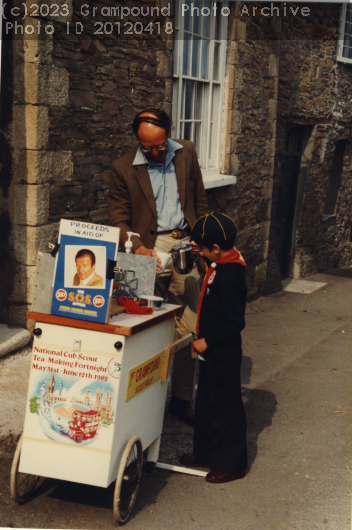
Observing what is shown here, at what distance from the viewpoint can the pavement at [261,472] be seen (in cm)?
341

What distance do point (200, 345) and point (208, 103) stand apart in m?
4.58

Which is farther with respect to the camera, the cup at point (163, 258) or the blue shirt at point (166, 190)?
the blue shirt at point (166, 190)

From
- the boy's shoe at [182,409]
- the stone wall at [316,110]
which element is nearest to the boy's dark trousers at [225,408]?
the boy's shoe at [182,409]

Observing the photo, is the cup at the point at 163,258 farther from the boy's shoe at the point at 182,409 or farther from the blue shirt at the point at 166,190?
the boy's shoe at the point at 182,409

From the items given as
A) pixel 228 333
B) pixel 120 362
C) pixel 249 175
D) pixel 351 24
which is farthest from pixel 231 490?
pixel 351 24

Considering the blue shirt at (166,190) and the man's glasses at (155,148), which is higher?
the man's glasses at (155,148)

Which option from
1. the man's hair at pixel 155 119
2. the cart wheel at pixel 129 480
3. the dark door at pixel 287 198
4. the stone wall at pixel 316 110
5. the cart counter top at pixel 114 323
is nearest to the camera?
the cart counter top at pixel 114 323

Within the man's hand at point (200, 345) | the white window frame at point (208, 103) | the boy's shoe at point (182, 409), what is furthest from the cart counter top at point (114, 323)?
the white window frame at point (208, 103)

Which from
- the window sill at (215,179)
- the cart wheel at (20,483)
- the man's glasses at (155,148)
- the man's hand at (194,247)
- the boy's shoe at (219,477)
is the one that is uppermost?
the man's glasses at (155,148)

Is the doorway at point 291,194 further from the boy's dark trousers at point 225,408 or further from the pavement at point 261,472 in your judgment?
the boy's dark trousers at point 225,408

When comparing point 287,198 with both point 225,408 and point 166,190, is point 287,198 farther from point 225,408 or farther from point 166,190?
point 225,408

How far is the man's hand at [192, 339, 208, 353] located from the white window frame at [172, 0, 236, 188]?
3.68 meters

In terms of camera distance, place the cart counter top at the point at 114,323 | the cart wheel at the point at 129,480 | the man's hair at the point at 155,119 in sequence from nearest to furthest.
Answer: the cart counter top at the point at 114,323
the cart wheel at the point at 129,480
the man's hair at the point at 155,119

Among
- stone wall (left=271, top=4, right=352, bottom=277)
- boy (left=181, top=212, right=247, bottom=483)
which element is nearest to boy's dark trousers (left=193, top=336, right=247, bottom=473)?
boy (left=181, top=212, right=247, bottom=483)
